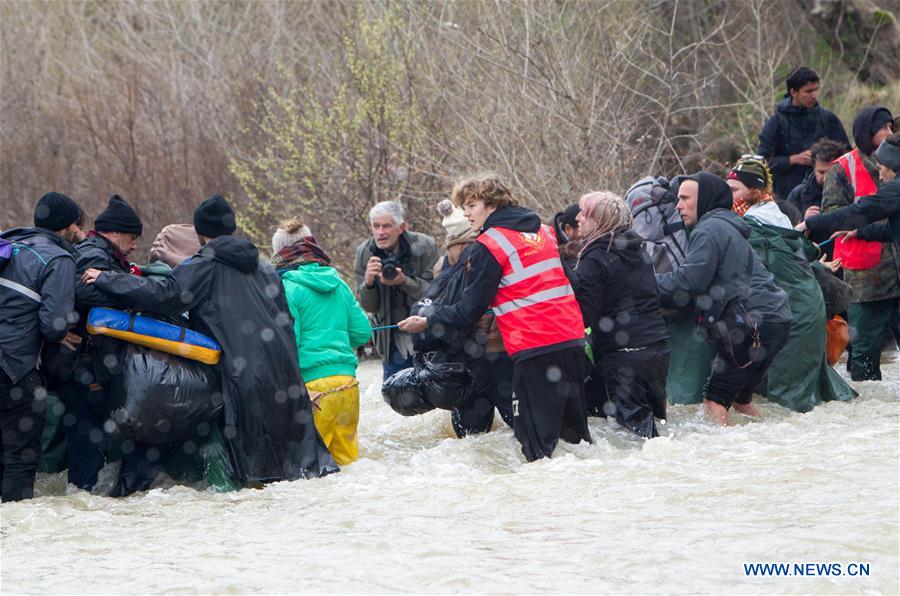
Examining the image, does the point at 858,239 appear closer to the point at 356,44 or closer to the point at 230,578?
the point at 230,578

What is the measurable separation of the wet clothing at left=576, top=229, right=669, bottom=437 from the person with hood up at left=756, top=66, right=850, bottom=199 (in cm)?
447

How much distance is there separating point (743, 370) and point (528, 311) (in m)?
1.96

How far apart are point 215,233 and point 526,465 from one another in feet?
7.74

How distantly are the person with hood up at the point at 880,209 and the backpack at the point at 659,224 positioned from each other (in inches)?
40.2

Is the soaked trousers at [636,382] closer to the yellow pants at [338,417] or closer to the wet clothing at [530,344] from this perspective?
the wet clothing at [530,344]

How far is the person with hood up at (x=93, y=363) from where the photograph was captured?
7.48 metres

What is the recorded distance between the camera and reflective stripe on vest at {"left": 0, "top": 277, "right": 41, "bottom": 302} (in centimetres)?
735

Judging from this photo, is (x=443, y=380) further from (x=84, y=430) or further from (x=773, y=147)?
(x=773, y=147)

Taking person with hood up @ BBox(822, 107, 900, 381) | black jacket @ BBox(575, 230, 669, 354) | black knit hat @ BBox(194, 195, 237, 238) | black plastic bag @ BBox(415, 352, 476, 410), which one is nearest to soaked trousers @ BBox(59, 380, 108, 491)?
black knit hat @ BBox(194, 195, 237, 238)

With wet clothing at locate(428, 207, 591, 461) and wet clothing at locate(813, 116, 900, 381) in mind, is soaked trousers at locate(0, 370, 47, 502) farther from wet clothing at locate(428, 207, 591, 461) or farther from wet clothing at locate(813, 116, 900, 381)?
wet clothing at locate(813, 116, 900, 381)

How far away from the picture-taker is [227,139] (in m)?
23.0

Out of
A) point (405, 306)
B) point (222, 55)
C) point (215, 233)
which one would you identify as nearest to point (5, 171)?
point (222, 55)

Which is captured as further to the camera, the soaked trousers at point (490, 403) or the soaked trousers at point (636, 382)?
the soaked trousers at point (490, 403)

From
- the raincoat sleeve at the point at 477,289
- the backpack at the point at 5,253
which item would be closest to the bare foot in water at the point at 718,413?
the raincoat sleeve at the point at 477,289
